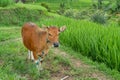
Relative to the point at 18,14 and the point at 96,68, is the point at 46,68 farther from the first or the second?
the point at 18,14

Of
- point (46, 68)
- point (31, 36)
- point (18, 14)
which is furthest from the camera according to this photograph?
point (18, 14)

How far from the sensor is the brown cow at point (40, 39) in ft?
16.2

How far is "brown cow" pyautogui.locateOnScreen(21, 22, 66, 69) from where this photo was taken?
4.95 meters

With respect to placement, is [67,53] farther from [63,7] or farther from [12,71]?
[63,7]

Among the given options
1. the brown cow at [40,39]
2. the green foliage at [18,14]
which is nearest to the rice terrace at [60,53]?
the brown cow at [40,39]

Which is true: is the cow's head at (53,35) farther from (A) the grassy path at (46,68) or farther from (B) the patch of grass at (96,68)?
(B) the patch of grass at (96,68)

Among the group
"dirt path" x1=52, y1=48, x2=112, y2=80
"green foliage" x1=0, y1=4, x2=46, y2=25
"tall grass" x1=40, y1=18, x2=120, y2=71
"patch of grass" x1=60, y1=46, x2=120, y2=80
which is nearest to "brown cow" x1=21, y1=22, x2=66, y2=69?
"dirt path" x1=52, y1=48, x2=112, y2=80

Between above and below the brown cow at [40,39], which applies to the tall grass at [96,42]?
below

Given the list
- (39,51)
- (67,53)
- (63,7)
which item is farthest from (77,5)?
(39,51)

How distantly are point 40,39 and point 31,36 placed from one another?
0.73ft

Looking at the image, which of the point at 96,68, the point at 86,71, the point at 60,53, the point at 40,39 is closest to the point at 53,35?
the point at 40,39

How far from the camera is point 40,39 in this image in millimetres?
5113

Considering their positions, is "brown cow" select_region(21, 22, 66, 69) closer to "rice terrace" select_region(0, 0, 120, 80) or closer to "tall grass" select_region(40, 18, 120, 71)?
"rice terrace" select_region(0, 0, 120, 80)

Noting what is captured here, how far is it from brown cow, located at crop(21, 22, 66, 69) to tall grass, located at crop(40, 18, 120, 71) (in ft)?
5.23
